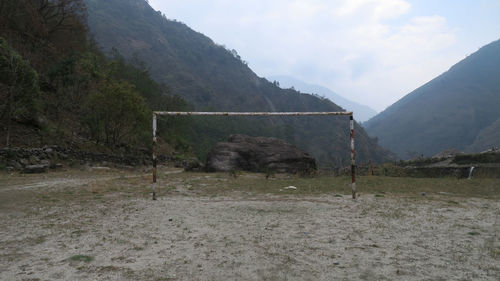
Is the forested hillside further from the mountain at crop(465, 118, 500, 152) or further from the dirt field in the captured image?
the mountain at crop(465, 118, 500, 152)

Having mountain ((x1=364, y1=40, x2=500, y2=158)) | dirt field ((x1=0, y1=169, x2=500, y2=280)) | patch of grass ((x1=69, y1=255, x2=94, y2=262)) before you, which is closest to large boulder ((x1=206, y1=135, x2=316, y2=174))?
dirt field ((x1=0, y1=169, x2=500, y2=280))

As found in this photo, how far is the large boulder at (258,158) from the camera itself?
2028 cm

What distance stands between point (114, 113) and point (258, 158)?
33.4 ft

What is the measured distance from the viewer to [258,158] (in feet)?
69.4

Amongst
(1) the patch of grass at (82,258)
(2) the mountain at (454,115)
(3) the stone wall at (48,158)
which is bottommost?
(1) the patch of grass at (82,258)

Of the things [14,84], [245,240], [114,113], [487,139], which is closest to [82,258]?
[245,240]

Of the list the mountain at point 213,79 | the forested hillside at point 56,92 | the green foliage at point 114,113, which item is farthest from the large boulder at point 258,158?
the mountain at point 213,79

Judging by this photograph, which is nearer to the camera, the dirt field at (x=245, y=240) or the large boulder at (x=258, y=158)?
the dirt field at (x=245, y=240)

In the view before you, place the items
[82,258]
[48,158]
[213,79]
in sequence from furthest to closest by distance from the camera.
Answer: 1. [213,79]
2. [48,158]
3. [82,258]

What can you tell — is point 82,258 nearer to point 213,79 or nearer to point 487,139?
point 487,139

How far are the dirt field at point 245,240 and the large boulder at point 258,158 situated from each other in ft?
40.4

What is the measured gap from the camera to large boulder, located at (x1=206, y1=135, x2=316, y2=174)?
20281mm

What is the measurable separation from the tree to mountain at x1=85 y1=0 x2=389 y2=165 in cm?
5479

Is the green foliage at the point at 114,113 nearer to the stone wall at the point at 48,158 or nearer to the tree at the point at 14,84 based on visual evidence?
the stone wall at the point at 48,158
